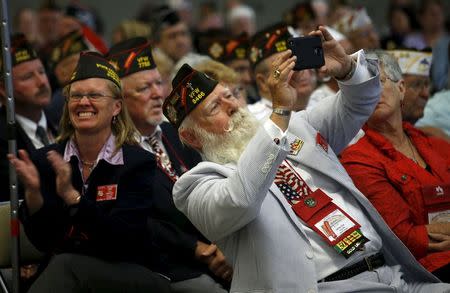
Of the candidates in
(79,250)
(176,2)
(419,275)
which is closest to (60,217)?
(79,250)

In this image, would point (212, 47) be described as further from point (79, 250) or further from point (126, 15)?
point (126, 15)

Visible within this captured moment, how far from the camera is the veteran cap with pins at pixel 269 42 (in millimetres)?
6809

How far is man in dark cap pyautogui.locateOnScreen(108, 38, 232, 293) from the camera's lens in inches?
206

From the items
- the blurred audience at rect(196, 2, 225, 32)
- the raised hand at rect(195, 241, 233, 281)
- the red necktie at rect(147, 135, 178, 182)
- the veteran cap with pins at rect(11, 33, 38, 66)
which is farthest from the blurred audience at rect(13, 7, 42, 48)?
the raised hand at rect(195, 241, 233, 281)

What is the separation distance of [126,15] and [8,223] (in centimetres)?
1223

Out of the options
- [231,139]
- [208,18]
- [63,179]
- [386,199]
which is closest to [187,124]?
[231,139]

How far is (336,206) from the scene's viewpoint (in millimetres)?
4754

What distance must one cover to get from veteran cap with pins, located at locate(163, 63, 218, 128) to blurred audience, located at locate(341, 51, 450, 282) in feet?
3.44

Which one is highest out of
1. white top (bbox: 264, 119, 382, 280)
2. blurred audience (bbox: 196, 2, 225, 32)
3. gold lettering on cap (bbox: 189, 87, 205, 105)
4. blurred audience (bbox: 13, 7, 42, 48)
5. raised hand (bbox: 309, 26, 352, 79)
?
raised hand (bbox: 309, 26, 352, 79)

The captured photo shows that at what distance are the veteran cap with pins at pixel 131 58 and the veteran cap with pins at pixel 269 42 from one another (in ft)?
3.13

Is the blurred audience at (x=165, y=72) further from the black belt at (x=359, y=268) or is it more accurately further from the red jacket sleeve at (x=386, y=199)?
the black belt at (x=359, y=268)

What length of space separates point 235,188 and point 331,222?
667mm

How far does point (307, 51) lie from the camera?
15.1 ft

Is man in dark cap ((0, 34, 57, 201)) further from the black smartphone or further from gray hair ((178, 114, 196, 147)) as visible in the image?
the black smartphone
